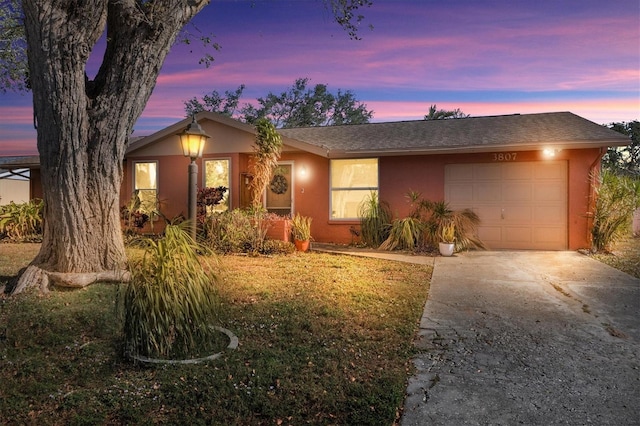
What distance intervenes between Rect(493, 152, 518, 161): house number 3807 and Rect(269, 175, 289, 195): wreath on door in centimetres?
548

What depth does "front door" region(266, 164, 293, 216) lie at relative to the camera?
11.7 metres

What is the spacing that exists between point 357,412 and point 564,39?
11491 mm

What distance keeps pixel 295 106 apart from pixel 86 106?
25.4m

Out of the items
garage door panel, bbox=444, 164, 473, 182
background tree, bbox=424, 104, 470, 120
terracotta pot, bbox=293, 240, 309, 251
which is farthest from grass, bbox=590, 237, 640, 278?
background tree, bbox=424, 104, 470, 120

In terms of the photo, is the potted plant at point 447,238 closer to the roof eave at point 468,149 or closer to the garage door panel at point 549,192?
the roof eave at point 468,149

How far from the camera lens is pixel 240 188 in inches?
456

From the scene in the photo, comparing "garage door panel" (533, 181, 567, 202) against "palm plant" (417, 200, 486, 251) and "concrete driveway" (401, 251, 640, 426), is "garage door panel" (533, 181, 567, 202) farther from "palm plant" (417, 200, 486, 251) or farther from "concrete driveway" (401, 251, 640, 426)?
"concrete driveway" (401, 251, 640, 426)

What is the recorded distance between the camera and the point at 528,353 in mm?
3354

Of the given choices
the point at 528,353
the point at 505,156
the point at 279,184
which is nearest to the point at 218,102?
the point at 279,184

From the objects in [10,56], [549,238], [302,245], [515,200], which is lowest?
[302,245]

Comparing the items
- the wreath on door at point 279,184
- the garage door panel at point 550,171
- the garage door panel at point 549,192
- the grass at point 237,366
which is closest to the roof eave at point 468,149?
the garage door panel at point 550,171

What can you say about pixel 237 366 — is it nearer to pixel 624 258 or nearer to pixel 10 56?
pixel 624 258

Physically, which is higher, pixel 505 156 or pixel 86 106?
pixel 86 106

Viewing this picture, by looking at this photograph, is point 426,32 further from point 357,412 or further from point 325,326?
point 357,412
